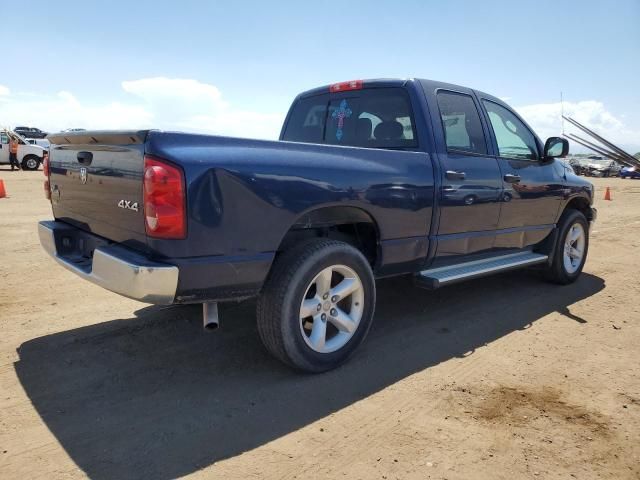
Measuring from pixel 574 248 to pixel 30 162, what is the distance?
78.5 ft

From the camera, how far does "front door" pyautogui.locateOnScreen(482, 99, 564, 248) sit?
4.47 m

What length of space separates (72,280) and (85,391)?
2420 millimetres

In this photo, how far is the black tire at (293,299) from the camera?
114 inches

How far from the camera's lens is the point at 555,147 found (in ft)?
16.1

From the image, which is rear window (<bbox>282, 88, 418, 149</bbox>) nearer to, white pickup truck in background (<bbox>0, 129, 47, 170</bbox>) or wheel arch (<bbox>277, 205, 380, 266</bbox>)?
wheel arch (<bbox>277, 205, 380, 266</bbox>)

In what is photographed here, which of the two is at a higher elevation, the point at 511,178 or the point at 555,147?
the point at 555,147

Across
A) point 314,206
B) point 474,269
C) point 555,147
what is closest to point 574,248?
point 555,147

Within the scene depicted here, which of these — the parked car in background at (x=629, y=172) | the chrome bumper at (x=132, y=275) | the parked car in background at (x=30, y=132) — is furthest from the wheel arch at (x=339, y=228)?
the parked car in background at (x=30, y=132)

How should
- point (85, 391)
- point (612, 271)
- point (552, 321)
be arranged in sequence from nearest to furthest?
point (85, 391) → point (552, 321) → point (612, 271)

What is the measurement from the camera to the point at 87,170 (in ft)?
10.1

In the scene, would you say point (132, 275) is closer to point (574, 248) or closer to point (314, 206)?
point (314, 206)

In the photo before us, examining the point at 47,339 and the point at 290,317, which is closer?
the point at 290,317

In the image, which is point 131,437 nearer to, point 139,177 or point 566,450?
point 139,177

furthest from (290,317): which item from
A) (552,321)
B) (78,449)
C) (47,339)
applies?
(552,321)
